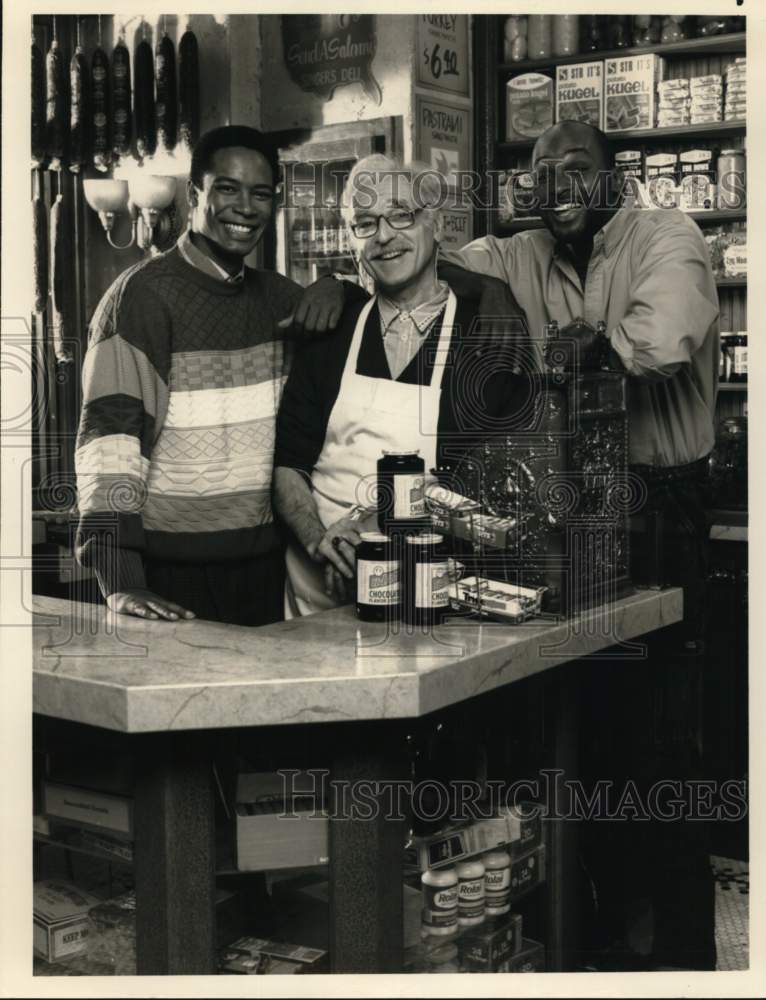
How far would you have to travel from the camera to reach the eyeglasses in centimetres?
266

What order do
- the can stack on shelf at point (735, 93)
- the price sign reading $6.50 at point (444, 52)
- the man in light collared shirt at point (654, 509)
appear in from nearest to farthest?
1. the man in light collared shirt at point (654, 509)
2. the can stack on shelf at point (735, 93)
3. the price sign reading $6.50 at point (444, 52)

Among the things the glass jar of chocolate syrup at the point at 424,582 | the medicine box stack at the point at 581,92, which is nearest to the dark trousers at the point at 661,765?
the glass jar of chocolate syrup at the point at 424,582

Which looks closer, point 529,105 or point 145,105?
point 529,105

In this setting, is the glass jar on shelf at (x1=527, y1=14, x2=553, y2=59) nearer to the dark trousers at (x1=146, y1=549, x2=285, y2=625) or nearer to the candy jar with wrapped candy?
the candy jar with wrapped candy

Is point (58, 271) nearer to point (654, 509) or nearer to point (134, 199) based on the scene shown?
point (134, 199)

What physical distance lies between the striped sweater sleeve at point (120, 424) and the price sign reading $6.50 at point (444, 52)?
2.01 meters

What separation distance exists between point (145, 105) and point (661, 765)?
3326mm

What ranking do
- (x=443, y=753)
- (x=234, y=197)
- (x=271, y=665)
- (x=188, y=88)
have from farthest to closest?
(x=188, y=88) < (x=234, y=197) < (x=443, y=753) < (x=271, y=665)

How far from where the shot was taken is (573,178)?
2973 millimetres

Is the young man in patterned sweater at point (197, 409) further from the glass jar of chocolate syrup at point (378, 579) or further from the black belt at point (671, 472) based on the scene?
the black belt at point (671, 472)

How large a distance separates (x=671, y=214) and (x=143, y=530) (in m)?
1.49

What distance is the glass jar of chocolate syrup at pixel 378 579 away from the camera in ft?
7.61

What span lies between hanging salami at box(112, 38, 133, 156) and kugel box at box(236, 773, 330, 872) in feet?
11.3

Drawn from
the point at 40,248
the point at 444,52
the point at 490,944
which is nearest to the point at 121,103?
the point at 40,248
